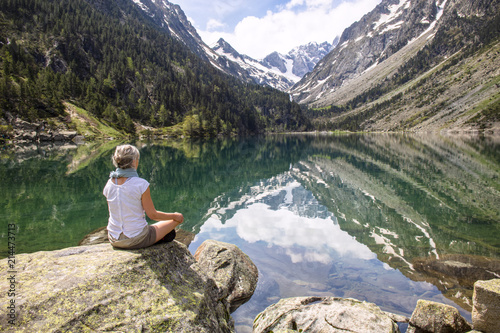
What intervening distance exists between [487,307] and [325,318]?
13.0ft

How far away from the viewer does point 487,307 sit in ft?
21.6

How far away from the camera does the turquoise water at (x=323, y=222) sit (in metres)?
11.0

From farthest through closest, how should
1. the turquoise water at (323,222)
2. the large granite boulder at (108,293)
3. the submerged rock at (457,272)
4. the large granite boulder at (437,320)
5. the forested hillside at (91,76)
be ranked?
1. the forested hillside at (91,76)
2. the turquoise water at (323,222)
3. the submerged rock at (457,272)
4. the large granite boulder at (437,320)
5. the large granite boulder at (108,293)

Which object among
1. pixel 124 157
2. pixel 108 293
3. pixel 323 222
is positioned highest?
pixel 124 157

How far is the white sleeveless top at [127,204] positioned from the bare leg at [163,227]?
47cm

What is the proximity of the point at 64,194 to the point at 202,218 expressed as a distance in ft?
46.6

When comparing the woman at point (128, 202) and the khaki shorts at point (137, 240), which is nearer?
the woman at point (128, 202)

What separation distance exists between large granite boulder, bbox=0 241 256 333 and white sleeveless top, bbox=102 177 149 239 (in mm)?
575

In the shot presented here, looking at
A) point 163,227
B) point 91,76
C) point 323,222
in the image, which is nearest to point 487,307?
point 163,227

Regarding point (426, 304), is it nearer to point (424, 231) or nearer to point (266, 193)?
point (424, 231)

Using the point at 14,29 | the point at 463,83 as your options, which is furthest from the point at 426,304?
the point at 463,83

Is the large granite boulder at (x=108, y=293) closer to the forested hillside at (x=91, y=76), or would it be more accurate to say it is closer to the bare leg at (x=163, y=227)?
the bare leg at (x=163, y=227)

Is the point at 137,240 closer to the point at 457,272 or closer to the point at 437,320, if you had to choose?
the point at 437,320

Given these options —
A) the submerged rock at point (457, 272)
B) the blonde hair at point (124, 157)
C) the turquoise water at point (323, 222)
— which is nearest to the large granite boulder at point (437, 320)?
the turquoise water at point (323, 222)
